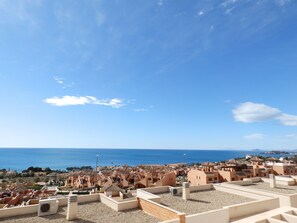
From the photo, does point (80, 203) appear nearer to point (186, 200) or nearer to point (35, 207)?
point (35, 207)

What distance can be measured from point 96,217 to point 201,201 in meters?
6.56

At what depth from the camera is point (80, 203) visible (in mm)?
13625

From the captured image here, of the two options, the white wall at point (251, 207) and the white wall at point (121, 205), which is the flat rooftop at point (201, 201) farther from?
the white wall at point (121, 205)

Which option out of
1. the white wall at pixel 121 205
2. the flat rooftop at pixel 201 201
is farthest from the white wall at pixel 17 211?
the flat rooftop at pixel 201 201

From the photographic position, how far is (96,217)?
1120cm

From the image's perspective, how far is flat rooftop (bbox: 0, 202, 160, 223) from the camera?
10688 millimetres

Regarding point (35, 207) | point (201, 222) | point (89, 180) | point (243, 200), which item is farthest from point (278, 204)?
point (89, 180)

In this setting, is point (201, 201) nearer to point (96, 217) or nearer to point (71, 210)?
point (96, 217)

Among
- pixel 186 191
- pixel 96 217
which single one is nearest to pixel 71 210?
pixel 96 217

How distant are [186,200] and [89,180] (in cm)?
4463

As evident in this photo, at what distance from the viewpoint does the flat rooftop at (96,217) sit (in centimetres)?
1069

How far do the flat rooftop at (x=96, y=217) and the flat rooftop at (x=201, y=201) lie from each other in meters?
2.40

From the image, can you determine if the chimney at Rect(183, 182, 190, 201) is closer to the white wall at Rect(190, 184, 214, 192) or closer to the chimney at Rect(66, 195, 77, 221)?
the white wall at Rect(190, 184, 214, 192)

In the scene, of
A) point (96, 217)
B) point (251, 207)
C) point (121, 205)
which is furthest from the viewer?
point (251, 207)
